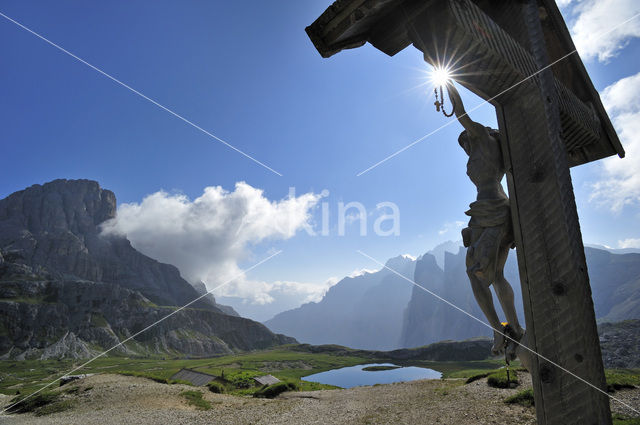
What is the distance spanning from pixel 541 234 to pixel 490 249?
39cm

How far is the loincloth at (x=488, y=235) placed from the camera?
292 centimetres

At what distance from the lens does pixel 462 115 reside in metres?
3.10

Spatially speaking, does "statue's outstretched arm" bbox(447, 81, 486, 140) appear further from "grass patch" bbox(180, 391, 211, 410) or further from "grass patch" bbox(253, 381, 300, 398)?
"grass patch" bbox(253, 381, 300, 398)

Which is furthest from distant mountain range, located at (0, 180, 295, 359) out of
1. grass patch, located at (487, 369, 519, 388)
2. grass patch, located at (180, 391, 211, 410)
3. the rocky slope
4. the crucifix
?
the crucifix

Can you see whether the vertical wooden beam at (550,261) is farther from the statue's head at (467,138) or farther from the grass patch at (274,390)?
the grass patch at (274,390)

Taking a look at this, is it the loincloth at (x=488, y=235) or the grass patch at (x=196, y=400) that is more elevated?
the loincloth at (x=488, y=235)

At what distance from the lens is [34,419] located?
18.1 meters

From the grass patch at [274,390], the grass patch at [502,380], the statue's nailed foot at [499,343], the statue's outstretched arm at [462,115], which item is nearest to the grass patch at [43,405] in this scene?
the grass patch at [274,390]

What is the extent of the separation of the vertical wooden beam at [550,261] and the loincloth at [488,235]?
117mm

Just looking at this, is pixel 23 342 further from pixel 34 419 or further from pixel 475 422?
pixel 475 422

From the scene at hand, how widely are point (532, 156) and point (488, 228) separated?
70 centimetres

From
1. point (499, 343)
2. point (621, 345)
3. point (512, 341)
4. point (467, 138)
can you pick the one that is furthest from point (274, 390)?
point (621, 345)

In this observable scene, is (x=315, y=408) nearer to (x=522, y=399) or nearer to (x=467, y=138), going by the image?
(x=522, y=399)

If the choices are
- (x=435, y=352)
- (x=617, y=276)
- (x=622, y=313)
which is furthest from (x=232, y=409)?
(x=617, y=276)
